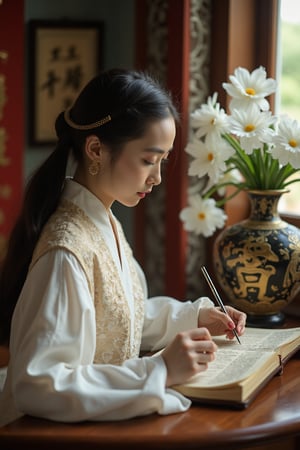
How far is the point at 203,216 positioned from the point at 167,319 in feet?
1.28

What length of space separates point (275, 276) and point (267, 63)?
750mm

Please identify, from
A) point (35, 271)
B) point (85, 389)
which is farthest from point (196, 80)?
point (85, 389)

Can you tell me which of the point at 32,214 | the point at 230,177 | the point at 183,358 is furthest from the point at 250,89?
the point at 183,358

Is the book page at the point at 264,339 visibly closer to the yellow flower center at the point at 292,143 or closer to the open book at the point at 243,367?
the open book at the point at 243,367

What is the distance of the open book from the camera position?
1.45 m

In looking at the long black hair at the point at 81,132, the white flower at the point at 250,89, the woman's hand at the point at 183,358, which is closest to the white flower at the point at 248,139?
the white flower at the point at 250,89

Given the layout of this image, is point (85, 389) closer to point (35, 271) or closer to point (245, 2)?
point (35, 271)

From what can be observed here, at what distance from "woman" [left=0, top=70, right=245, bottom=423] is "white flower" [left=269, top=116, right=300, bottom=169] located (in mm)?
346

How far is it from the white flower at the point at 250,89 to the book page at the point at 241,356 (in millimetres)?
537

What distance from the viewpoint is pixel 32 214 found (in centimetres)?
164

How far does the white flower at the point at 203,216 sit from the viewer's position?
7.04 ft

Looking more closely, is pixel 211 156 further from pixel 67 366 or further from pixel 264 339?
pixel 67 366

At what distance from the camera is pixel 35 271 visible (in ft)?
4.86

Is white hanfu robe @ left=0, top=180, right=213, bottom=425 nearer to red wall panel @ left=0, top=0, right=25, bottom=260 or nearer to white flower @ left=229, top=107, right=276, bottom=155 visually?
white flower @ left=229, top=107, right=276, bottom=155
